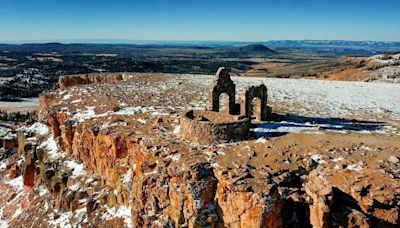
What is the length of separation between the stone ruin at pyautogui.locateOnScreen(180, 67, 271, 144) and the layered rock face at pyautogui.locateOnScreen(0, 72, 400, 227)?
1.18 ft

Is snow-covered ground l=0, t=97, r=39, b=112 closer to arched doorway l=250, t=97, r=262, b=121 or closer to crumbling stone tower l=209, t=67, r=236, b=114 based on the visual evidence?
crumbling stone tower l=209, t=67, r=236, b=114

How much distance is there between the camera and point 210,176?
1323cm

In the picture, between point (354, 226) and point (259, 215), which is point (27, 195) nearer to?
point (259, 215)

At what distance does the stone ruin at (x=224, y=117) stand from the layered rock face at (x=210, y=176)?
0.36m

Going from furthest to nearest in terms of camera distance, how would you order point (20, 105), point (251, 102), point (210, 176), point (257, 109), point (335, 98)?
point (20, 105), point (335, 98), point (257, 109), point (251, 102), point (210, 176)

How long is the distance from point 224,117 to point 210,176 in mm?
5213

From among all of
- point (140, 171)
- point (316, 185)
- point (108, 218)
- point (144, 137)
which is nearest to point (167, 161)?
point (140, 171)

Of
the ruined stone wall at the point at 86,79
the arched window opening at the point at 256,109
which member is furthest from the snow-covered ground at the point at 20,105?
the arched window opening at the point at 256,109

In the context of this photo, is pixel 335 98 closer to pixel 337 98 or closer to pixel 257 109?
pixel 337 98

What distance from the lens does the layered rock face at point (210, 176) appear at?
11.8 meters

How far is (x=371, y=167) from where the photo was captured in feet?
42.6

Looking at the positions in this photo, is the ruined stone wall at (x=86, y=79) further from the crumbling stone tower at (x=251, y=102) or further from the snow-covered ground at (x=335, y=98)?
the crumbling stone tower at (x=251, y=102)

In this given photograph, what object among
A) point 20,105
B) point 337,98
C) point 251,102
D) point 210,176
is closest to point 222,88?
point 251,102

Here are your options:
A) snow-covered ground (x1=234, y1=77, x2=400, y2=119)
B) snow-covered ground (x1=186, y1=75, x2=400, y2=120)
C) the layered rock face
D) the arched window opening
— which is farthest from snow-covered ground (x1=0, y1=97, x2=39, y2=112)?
the arched window opening
